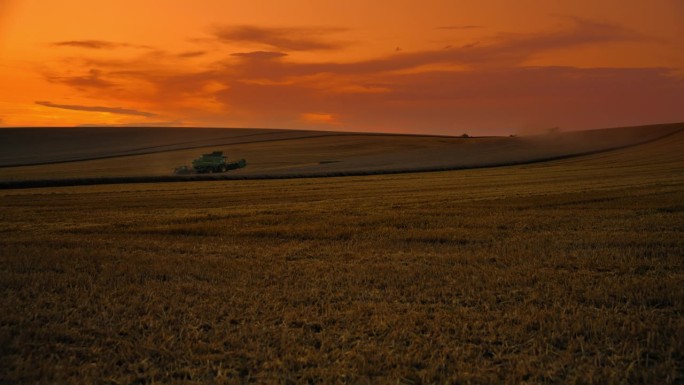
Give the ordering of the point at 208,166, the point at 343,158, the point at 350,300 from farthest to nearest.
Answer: the point at 343,158, the point at 208,166, the point at 350,300

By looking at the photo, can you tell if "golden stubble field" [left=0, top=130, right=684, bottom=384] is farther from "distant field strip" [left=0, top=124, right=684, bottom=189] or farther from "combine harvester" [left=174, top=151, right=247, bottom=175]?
"combine harvester" [left=174, top=151, right=247, bottom=175]

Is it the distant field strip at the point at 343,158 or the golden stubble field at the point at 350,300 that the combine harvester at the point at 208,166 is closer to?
the distant field strip at the point at 343,158

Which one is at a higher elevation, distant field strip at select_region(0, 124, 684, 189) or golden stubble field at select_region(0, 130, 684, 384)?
distant field strip at select_region(0, 124, 684, 189)

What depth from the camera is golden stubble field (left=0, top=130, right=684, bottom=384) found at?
7051 mm

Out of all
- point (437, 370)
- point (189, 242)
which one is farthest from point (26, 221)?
point (437, 370)

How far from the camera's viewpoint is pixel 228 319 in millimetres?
8914

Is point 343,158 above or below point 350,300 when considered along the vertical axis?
above

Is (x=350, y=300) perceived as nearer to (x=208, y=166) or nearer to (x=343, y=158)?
(x=208, y=166)

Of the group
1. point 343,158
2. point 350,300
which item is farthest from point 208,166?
point 350,300

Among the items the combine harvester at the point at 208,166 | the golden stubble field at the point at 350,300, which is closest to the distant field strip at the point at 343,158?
the combine harvester at the point at 208,166

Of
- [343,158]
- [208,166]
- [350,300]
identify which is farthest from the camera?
[343,158]

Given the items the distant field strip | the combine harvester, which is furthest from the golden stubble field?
the combine harvester

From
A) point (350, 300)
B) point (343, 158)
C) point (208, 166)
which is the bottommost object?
point (350, 300)

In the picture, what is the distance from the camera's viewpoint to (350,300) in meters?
9.97
